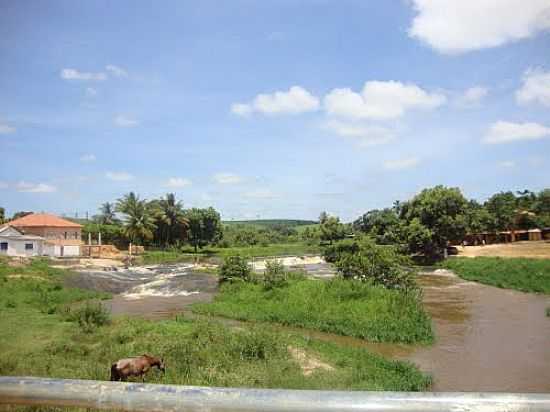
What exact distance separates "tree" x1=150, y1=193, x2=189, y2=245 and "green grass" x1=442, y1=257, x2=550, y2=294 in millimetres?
37053

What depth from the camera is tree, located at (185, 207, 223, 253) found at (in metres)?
67.1

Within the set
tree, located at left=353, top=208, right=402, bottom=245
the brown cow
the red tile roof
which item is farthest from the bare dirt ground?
the red tile roof

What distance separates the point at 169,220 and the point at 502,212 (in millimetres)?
46131

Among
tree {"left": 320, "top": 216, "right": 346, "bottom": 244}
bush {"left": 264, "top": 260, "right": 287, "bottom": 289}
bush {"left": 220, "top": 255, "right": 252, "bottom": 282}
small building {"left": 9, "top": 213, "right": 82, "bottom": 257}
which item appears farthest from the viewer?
tree {"left": 320, "top": 216, "right": 346, "bottom": 244}

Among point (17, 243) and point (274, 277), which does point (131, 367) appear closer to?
point (274, 277)

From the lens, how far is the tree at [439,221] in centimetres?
4759

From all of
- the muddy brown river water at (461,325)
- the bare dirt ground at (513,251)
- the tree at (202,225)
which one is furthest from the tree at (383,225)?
the tree at (202,225)

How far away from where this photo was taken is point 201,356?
1102 cm

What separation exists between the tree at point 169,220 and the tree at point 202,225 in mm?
1267

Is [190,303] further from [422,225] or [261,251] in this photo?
[261,251]

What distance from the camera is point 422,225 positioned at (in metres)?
48.3

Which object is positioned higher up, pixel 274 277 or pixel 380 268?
pixel 380 268

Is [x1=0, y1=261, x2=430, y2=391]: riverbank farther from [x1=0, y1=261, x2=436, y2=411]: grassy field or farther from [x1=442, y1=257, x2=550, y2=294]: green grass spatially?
[x1=442, y1=257, x2=550, y2=294]: green grass

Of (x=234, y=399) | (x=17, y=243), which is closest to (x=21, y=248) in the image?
(x=17, y=243)
